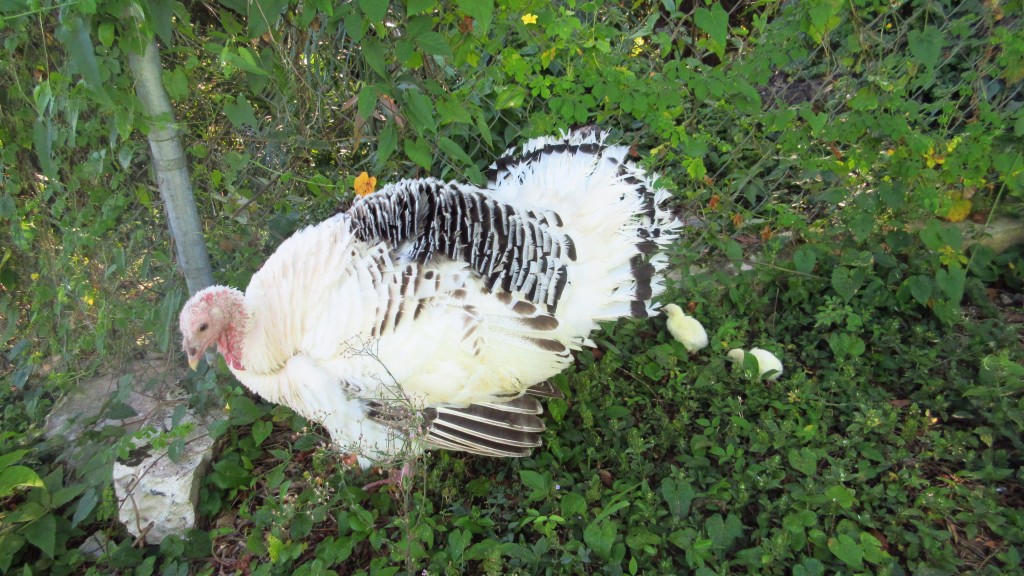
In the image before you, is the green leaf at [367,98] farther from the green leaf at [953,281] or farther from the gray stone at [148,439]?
the green leaf at [953,281]

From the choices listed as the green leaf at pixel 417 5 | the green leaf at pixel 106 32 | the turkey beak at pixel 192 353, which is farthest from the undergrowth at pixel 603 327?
the turkey beak at pixel 192 353

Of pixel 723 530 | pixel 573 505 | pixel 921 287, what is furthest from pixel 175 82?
pixel 921 287

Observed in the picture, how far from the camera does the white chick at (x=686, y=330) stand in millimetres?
2822

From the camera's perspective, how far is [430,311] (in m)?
2.03

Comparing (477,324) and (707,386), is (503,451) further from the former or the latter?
(707,386)

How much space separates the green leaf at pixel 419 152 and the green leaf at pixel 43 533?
1.94 metres

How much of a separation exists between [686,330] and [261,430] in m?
2.10

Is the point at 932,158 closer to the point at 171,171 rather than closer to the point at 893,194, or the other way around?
the point at 893,194

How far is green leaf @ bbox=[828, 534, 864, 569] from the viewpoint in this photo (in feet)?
6.02

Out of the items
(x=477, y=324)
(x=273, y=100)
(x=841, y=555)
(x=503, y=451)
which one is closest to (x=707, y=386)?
(x=841, y=555)

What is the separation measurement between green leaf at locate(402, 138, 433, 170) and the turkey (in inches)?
5.5

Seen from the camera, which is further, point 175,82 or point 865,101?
point 865,101

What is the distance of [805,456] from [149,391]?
9.72ft

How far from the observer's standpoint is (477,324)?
2.07 metres
